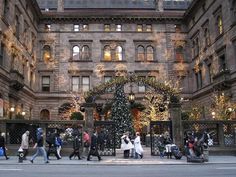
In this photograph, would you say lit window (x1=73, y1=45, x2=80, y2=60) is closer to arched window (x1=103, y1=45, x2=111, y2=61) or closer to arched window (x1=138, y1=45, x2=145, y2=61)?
arched window (x1=103, y1=45, x2=111, y2=61)

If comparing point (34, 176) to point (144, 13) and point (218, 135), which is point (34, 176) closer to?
point (218, 135)

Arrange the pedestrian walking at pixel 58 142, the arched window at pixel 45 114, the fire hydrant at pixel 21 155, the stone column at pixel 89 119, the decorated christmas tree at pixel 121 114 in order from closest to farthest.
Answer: the fire hydrant at pixel 21 155, the pedestrian walking at pixel 58 142, the stone column at pixel 89 119, the decorated christmas tree at pixel 121 114, the arched window at pixel 45 114

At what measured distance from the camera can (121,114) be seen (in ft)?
96.8

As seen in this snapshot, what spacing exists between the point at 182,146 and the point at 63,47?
97.2ft

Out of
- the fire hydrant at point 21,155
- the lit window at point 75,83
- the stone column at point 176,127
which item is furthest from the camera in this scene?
the lit window at point 75,83

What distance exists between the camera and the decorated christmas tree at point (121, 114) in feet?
94.1

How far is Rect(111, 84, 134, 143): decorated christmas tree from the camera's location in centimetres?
2869

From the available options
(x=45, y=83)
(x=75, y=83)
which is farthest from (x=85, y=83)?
(x=45, y=83)

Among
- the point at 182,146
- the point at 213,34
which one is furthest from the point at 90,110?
the point at 213,34

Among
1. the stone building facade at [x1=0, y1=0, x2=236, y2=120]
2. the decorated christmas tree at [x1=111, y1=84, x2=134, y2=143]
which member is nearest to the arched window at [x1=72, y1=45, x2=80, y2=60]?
the stone building facade at [x1=0, y1=0, x2=236, y2=120]

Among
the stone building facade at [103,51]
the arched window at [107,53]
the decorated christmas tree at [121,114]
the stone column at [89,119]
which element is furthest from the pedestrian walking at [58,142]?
the arched window at [107,53]

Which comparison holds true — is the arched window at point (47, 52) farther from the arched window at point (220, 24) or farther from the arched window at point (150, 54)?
the arched window at point (220, 24)

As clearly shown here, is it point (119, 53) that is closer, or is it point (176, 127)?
point (176, 127)

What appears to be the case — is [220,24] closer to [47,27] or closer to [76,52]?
[76,52]
